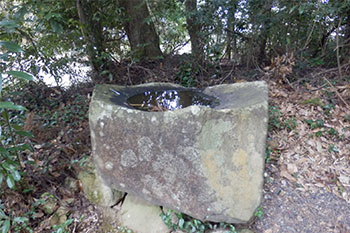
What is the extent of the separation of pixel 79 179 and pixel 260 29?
3386 mm

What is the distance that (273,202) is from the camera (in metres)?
2.22

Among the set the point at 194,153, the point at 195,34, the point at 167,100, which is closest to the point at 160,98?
the point at 167,100

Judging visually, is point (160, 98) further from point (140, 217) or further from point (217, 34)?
point (217, 34)

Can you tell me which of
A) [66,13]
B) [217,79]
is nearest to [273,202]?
[217,79]

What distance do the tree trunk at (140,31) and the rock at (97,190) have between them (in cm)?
252

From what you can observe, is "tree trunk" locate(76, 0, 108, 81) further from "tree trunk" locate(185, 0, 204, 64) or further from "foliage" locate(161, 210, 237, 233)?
"foliage" locate(161, 210, 237, 233)

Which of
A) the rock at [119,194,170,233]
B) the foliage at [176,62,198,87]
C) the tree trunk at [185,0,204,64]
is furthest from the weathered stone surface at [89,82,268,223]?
the tree trunk at [185,0,204,64]

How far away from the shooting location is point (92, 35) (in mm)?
4051

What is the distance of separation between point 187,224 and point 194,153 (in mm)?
696

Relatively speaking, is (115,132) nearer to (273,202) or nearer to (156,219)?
(156,219)

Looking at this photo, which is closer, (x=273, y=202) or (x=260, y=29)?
(x=273, y=202)

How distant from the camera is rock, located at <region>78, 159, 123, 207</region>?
2410mm

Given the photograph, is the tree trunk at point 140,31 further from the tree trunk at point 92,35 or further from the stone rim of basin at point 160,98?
the stone rim of basin at point 160,98

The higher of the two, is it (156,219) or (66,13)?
(66,13)
